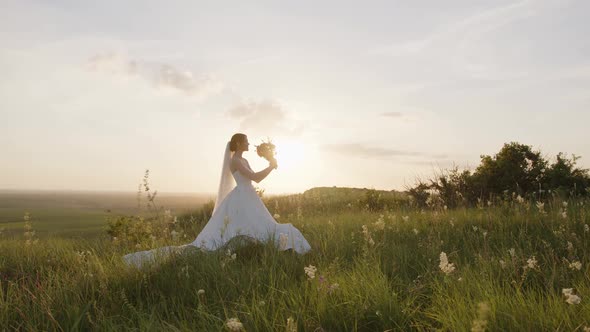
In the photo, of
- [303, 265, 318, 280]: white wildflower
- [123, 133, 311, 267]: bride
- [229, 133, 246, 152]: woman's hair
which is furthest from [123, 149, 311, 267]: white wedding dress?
[303, 265, 318, 280]: white wildflower

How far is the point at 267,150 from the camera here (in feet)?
27.7

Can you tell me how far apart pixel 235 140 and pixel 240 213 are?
60.2 inches

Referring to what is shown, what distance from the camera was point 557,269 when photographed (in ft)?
17.0

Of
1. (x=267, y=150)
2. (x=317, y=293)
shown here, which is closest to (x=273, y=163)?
(x=267, y=150)

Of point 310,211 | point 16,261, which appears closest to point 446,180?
point 310,211

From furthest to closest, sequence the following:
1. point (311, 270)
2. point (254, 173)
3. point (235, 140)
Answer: point (235, 140) < point (254, 173) < point (311, 270)

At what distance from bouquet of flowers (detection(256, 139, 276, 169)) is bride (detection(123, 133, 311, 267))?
0.42ft

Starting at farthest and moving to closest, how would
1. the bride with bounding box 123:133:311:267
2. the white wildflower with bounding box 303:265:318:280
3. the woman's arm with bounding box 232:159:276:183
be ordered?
the woman's arm with bounding box 232:159:276:183
the bride with bounding box 123:133:311:267
the white wildflower with bounding box 303:265:318:280

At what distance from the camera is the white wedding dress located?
278 inches

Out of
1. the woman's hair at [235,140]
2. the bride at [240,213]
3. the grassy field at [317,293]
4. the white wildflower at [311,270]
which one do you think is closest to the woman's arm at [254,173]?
the bride at [240,213]

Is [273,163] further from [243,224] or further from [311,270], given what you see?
[311,270]

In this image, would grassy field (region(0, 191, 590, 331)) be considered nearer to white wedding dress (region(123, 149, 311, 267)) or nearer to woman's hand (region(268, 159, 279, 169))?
white wedding dress (region(123, 149, 311, 267))

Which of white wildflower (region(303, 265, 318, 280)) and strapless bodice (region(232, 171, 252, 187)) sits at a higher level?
strapless bodice (region(232, 171, 252, 187))

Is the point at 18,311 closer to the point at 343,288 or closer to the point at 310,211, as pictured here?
the point at 343,288
